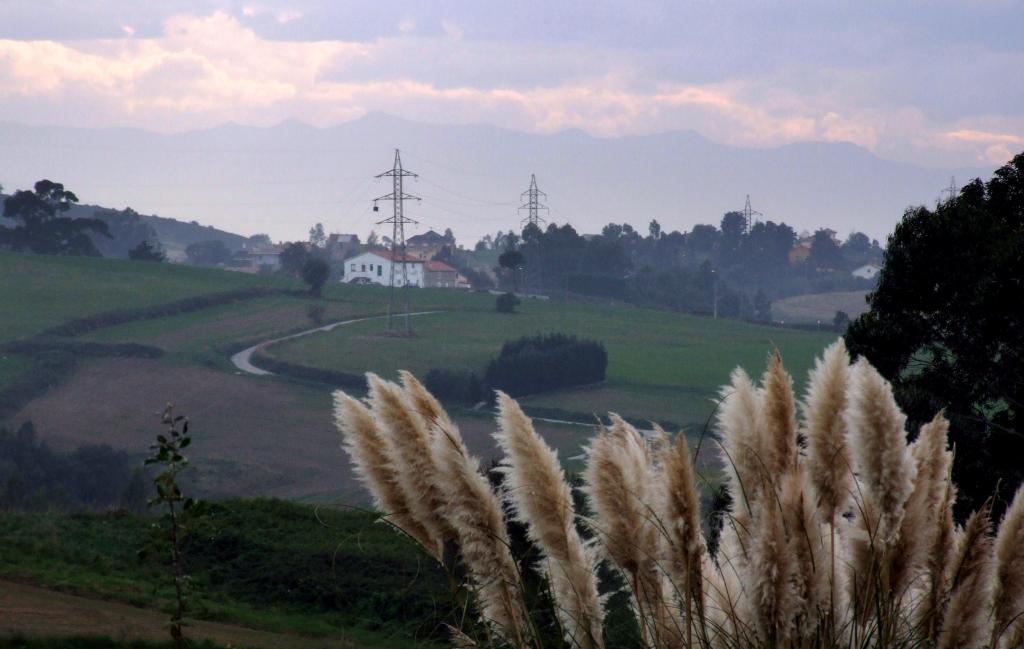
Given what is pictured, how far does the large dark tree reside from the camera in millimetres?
14586

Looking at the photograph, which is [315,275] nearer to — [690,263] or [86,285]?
[86,285]

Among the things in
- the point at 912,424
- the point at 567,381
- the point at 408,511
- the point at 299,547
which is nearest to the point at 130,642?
the point at 299,547

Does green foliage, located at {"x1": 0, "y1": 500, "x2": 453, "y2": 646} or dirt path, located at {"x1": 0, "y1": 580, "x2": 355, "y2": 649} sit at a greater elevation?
dirt path, located at {"x1": 0, "y1": 580, "x2": 355, "y2": 649}

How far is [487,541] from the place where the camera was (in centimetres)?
267

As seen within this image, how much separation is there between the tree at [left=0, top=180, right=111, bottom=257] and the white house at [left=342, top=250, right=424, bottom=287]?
26.8 metres

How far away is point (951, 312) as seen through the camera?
1518 centimetres

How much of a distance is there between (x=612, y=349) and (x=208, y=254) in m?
102

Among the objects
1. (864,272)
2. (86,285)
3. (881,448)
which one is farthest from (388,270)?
(881,448)

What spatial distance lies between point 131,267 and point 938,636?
301 feet

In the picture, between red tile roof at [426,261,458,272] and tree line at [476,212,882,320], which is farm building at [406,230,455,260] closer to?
tree line at [476,212,882,320]

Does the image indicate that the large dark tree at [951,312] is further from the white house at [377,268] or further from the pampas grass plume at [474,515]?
the white house at [377,268]

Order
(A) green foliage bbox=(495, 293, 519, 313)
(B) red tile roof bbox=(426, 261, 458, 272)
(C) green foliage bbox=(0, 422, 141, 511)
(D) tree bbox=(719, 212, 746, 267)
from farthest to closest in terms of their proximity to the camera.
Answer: (D) tree bbox=(719, 212, 746, 267) → (B) red tile roof bbox=(426, 261, 458, 272) → (A) green foliage bbox=(495, 293, 519, 313) → (C) green foliage bbox=(0, 422, 141, 511)

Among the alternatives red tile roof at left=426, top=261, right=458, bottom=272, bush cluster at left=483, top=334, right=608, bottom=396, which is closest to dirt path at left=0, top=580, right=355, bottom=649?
bush cluster at left=483, top=334, right=608, bottom=396

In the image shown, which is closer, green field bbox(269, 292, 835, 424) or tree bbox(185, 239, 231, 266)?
green field bbox(269, 292, 835, 424)
